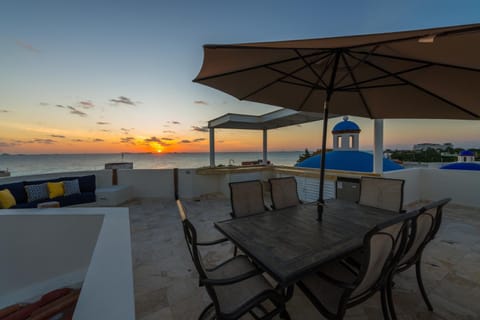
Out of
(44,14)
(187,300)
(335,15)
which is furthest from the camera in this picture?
(335,15)

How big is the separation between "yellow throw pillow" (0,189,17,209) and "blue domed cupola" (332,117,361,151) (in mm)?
10211

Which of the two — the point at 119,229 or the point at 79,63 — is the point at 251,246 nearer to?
the point at 119,229

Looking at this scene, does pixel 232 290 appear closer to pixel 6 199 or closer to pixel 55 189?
pixel 6 199

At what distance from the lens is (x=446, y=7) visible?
12.6ft

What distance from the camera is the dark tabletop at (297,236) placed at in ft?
3.98

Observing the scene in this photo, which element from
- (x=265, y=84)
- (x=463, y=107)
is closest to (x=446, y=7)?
(x=463, y=107)

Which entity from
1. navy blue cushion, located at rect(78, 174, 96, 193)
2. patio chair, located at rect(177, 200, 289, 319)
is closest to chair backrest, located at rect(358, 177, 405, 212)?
patio chair, located at rect(177, 200, 289, 319)

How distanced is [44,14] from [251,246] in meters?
5.68

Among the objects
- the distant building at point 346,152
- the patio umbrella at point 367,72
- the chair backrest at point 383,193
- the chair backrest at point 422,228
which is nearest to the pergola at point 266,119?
the patio umbrella at point 367,72

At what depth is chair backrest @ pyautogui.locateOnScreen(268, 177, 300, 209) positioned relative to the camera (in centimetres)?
265

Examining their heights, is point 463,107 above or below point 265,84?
below

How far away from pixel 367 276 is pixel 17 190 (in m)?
6.39

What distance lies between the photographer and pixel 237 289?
1373 millimetres

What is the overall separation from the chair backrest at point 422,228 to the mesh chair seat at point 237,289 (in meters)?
1.15
